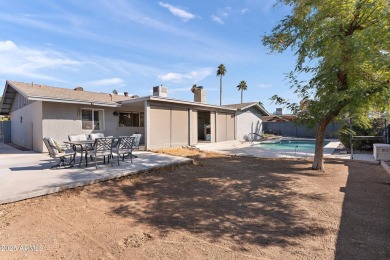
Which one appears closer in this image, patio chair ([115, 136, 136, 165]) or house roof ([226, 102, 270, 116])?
patio chair ([115, 136, 136, 165])

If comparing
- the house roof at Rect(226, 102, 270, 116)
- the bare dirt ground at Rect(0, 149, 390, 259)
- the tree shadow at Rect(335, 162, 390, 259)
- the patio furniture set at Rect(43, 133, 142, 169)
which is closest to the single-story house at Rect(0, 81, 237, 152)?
the house roof at Rect(226, 102, 270, 116)

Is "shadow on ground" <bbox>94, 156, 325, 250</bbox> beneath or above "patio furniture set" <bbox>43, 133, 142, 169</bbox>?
beneath

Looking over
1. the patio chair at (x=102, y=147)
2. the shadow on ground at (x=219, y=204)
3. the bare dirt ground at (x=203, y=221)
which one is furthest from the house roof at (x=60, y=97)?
the bare dirt ground at (x=203, y=221)

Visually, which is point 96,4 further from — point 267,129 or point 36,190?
point 267,129

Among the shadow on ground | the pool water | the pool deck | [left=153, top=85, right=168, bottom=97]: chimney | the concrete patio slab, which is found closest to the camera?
the shadow on ground

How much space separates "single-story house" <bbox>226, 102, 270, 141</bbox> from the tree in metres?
13.7

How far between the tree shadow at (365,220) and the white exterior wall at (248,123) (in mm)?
15390

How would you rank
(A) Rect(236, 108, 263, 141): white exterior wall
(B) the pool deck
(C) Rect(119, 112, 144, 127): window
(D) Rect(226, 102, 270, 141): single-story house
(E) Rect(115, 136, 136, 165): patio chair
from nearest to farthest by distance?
(E) Rect(115, 136, 136, 165): patio chair, (B) the pool deck, (C) Rect(119, 112, 144, 127): window, (D) Rect(226, 102, 270, 141): single-story house, (A) Rect(236, 108, 263, 141): white exterior wall

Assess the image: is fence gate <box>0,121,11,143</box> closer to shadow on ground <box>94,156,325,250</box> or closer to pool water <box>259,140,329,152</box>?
shadow on ground <box>94,156,325,250</box>

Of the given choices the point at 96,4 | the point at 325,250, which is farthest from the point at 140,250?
the point at 96,4

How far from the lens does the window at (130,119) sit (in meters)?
15.7

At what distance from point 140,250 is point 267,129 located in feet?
99.3

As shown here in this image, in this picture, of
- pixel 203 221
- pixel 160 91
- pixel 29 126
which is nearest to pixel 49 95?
pixel 29 126

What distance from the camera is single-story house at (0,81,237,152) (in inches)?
476
